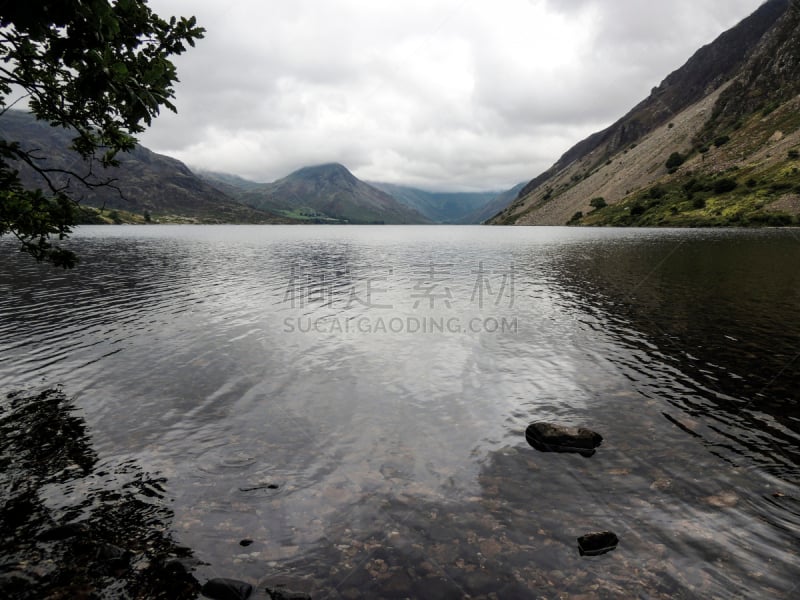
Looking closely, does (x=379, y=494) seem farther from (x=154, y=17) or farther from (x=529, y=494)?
(x=154, y=17)

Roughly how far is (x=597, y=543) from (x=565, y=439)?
5545 millimetres

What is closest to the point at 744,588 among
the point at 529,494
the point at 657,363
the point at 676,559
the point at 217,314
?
the point at 676,559

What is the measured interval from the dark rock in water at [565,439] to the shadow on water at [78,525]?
12686 millimetres

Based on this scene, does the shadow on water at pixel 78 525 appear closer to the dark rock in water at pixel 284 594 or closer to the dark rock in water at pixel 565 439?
the dark rock in water at pixel 284 594

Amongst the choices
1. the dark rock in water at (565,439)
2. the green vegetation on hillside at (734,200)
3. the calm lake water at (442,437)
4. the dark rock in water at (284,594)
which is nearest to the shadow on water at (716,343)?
the calm lake water at (442,437)

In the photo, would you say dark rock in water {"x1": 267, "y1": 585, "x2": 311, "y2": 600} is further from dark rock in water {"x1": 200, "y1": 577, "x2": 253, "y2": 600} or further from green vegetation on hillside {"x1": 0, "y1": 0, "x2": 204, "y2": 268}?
green vegetation on hillside {"x1": 0, "y1": 0, "x2": 204, "y2": 268}

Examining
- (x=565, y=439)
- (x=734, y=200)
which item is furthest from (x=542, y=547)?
(x=734, y=200)

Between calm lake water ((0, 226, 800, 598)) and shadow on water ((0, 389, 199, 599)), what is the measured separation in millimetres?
172

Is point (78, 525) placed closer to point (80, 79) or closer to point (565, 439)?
point (80, 79)

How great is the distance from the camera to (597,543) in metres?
11.4

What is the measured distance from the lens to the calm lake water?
10.9 metres

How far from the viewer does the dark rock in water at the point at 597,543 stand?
11.2 meters

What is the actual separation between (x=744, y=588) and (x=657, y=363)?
1766 centimetres

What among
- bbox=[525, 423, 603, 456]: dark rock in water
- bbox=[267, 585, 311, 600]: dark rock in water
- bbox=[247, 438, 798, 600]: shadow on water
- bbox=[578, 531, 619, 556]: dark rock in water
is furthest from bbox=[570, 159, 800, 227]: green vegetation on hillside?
bbox=[267, 585, 311, 600]: dark rock in water
